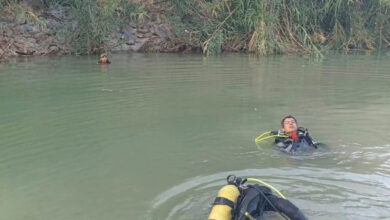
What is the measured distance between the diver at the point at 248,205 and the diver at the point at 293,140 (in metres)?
1.91

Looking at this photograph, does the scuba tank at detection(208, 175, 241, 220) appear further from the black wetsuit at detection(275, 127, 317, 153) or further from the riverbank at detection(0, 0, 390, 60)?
the riverbank at detection(0, 0, 390, 60)

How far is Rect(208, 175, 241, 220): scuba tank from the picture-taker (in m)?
3.73

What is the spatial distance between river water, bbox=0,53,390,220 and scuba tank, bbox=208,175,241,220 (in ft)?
1.29

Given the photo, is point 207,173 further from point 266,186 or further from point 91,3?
point 91,3

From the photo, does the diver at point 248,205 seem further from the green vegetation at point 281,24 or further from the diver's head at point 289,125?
the green vegetation at point 281,24

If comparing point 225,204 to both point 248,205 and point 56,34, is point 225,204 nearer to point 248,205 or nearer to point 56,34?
point 248,205

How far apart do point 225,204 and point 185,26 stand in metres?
14.8

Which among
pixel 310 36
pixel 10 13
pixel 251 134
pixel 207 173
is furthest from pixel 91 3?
pixel 207 173

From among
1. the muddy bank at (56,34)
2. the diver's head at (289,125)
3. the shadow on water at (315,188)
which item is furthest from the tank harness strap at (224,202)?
the muddy bank at (56,34)

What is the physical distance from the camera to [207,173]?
17.4 feet

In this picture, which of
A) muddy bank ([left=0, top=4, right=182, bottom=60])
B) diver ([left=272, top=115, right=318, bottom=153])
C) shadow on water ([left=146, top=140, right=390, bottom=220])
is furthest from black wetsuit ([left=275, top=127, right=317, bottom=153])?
muddy bank ([left=0, top=4, right=182, bottom=60])

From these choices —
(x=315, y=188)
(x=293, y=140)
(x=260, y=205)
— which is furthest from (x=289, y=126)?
(x=260, y=205)

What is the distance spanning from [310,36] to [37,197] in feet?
48.2

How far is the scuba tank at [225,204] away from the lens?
373 centimetres
